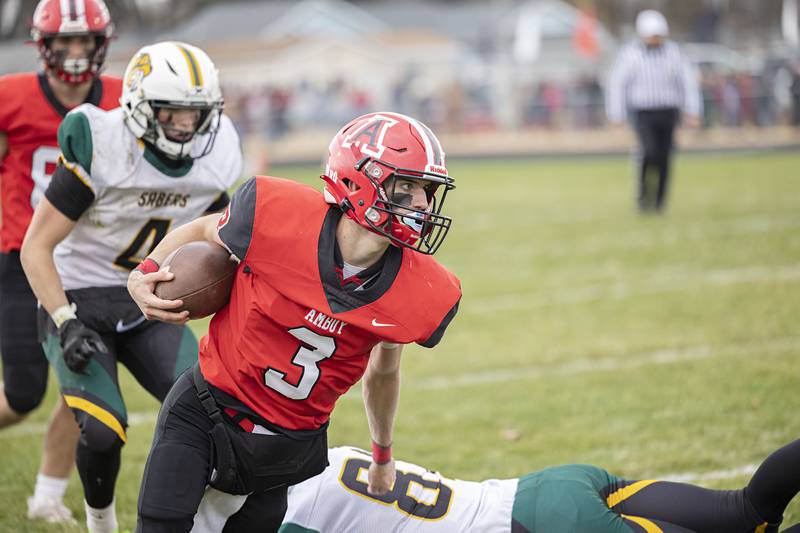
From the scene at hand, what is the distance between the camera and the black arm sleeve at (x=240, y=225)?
112 inches

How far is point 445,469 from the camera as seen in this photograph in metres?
4.40

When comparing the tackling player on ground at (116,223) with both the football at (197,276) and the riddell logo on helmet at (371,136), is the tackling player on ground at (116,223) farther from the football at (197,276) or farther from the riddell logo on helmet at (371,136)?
the riddell logo on helmet at (371,136)

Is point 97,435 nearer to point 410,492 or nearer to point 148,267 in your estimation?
point 148,267

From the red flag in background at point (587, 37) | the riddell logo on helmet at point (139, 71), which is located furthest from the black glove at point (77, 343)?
the red flag in background at point (587, 37)

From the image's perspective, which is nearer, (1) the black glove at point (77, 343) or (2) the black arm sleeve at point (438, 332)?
(2) the black arm sleeve at point (438, 332)

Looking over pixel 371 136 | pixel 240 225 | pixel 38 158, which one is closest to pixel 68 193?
pixel 38 158

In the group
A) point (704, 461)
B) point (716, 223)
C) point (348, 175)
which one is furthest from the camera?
point (716, 223)

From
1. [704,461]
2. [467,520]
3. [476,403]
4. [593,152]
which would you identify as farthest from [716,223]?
[593,152]

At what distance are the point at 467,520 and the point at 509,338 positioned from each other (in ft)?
11.4

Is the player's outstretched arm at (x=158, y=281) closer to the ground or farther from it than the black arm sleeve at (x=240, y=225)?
closer to the ground

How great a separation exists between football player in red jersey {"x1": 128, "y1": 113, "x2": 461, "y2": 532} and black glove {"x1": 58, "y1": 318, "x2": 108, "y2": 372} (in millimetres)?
501

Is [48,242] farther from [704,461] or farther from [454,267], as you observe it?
[454,267]

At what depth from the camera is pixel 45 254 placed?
135 inches

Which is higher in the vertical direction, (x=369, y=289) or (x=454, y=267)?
(x=369, y=289)
